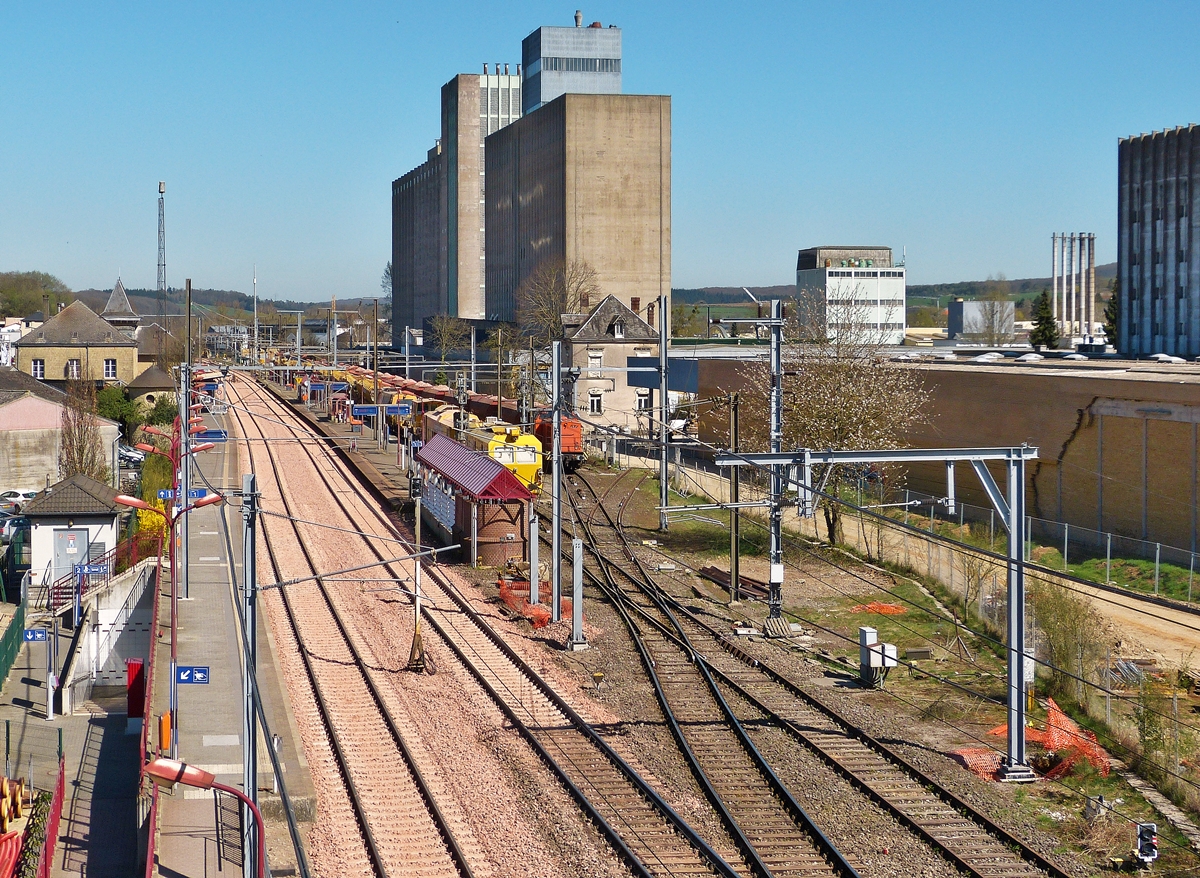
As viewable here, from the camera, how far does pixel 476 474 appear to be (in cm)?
3144

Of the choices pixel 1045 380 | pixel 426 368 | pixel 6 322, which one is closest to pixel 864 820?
pixel 1045 380

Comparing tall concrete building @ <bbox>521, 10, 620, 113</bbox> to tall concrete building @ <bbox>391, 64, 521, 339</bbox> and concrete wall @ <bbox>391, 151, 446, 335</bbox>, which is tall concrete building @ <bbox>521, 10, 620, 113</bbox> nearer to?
tall concrete building @ <bbox>391, 64, 521, 339</bbox>

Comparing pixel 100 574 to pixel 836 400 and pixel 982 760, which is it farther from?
pixel 982 760

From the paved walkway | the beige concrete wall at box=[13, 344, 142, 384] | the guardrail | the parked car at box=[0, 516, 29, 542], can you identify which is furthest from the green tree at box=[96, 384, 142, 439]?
the paved walkway

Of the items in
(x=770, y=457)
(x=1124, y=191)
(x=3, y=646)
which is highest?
(x=1124, y=191)

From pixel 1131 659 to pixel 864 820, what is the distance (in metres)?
10.4

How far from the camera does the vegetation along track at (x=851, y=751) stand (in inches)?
559

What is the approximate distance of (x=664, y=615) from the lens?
86.3 feet

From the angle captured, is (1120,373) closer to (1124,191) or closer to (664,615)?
(664,615)

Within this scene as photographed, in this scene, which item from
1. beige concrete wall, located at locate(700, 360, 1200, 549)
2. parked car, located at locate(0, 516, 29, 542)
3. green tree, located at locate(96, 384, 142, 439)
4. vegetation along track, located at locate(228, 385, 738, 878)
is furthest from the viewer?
green tree, located at locate(96, 384, 142, 439)

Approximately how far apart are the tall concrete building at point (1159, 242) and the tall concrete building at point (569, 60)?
6867cm

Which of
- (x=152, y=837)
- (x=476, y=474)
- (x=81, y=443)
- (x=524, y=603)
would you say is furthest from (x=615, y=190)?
(x=152, y=837)

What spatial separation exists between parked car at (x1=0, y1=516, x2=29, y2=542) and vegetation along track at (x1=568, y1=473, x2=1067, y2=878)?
2119cm

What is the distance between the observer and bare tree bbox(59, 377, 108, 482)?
45875 millimetres
